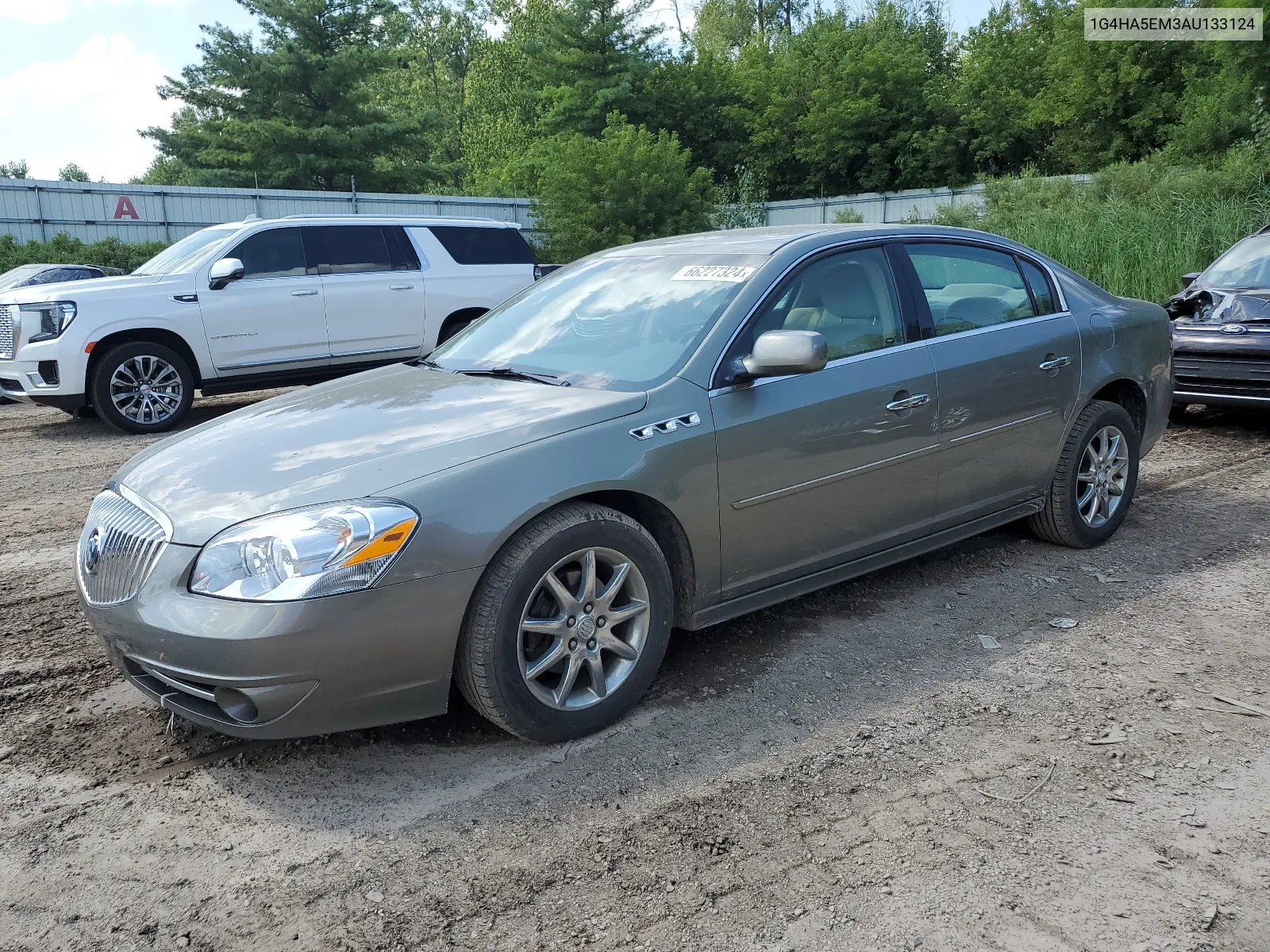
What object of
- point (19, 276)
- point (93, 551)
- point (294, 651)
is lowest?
point (294, 651)

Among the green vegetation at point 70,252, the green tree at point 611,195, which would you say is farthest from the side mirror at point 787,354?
the green tree at point 611,195

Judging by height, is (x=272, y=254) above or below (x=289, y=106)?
below

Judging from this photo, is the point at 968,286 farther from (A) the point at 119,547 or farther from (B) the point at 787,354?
(A) the point at 119,547

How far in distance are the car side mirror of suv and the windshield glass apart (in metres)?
6.62

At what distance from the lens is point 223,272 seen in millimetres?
9617

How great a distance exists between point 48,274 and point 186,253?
6.83 m

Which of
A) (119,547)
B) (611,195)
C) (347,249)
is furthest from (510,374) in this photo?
(611,195)

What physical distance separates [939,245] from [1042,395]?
2.83ft

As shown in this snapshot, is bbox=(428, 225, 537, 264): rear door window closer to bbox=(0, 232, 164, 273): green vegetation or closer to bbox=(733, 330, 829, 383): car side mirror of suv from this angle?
bbox=(733, 330, 829, 383): car side mirror of suv

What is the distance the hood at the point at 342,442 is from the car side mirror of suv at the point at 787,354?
1.48 ft

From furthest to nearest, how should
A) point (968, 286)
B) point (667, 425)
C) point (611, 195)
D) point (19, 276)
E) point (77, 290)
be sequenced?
point (611, 195) → point (19, 276) → point (77, 290) → point (968, 286) → point (667, 425)

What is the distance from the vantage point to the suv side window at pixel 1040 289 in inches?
198

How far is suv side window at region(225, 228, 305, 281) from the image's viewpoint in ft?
32.9

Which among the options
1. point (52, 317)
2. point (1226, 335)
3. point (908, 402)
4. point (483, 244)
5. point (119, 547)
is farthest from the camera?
point (483, 244)
